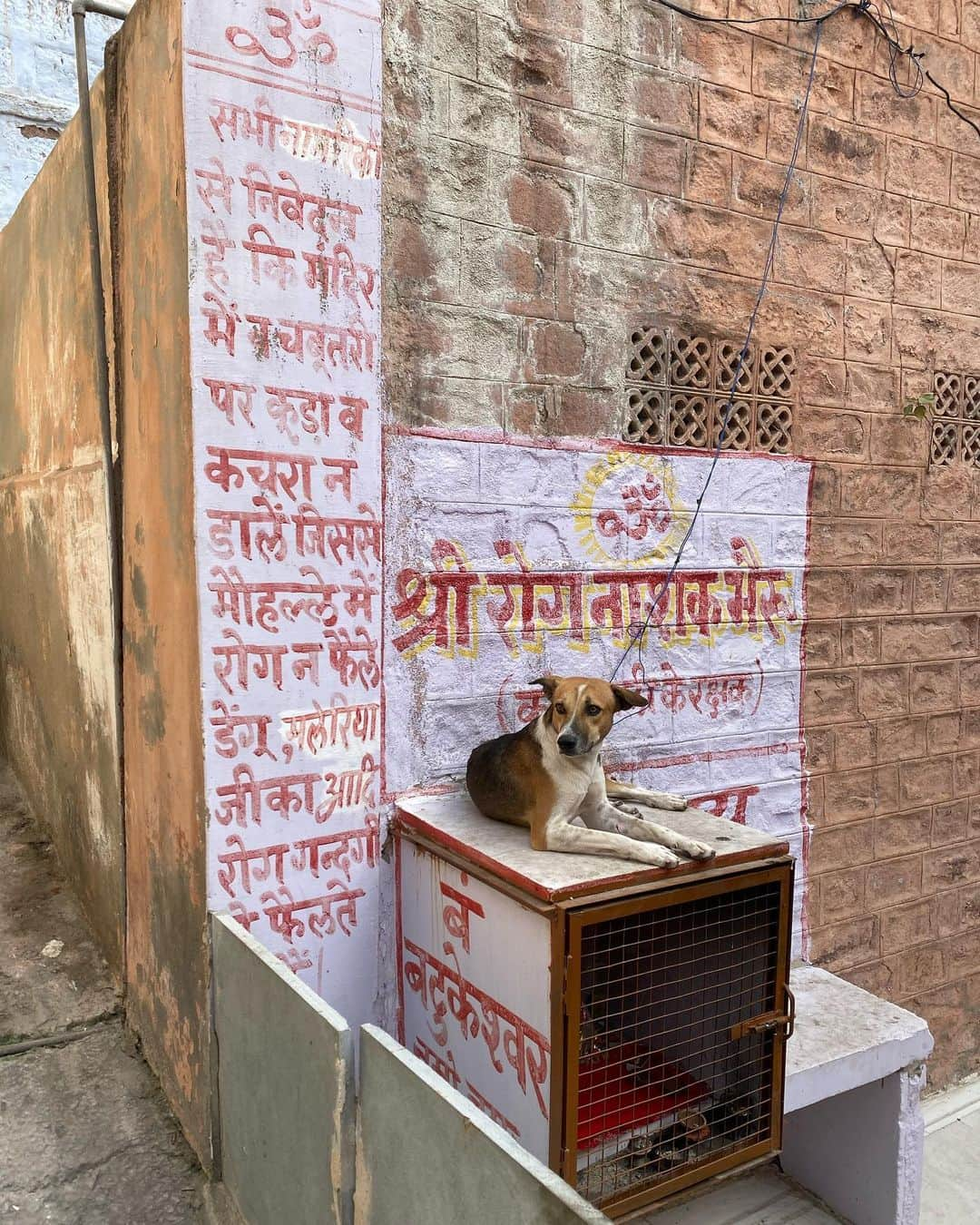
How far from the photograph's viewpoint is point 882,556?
447 centimetres

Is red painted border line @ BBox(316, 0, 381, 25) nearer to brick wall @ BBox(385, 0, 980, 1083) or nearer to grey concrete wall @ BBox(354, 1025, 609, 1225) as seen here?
brick wall @ BBox(385, 0, 980, 1083)

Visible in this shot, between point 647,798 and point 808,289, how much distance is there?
232cm

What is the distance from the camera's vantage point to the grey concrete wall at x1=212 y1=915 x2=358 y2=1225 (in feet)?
6.70

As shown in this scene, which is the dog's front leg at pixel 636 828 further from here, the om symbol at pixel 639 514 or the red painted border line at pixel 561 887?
the om symbol at pixel 639 514

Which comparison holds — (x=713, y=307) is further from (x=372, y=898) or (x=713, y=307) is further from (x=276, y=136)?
(x=372, y=898)

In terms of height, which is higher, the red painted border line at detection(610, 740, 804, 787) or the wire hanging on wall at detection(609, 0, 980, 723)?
the wire hanging on wall at detection(609, 0, 980, 723)

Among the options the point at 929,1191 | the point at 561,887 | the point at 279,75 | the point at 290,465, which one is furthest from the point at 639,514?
the point at 929,1191

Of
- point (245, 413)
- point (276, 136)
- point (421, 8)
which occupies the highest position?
point (421, 8)

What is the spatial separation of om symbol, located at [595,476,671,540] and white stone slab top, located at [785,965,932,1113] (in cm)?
195

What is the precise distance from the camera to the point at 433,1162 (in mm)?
1745

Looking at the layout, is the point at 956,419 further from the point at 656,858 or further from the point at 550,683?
the point at 656,858

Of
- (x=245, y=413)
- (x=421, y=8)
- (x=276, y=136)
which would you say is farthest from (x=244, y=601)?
(x=421, y=8)

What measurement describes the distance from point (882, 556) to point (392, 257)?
2690 millimetres

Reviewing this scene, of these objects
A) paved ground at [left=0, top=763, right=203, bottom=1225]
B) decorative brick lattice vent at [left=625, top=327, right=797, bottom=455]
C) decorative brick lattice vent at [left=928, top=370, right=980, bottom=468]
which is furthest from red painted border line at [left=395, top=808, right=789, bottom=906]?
decorative brick lattice vent at [left=928, top=370, right=980, bottom=468]
